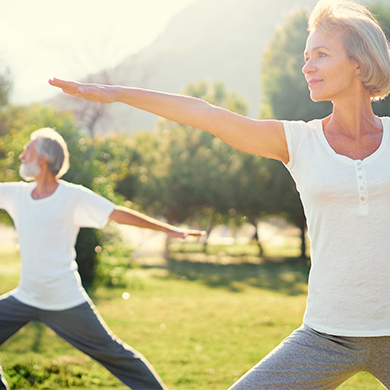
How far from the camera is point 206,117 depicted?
2.17m

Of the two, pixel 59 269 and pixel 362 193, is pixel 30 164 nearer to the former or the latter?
pixel 59 269

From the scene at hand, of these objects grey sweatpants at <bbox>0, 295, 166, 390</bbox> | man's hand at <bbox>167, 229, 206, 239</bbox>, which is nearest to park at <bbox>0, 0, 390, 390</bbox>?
man's hand at <bbox>167, 229, 206, 239</bbox>

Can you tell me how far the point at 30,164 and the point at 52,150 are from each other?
225 mm

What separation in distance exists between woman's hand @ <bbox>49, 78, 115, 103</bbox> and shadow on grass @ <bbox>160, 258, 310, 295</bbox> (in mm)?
11865

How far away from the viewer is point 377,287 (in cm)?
209

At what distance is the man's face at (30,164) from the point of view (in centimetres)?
409

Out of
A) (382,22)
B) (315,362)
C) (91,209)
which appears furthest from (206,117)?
(382,22)

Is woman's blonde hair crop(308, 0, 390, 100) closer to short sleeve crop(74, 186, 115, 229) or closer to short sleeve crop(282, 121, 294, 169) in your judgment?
short sleeve crop(282, 121, 294, 169)

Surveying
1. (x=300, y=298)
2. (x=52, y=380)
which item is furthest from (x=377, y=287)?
(x=300, y=298)

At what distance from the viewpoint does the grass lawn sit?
5.42 m

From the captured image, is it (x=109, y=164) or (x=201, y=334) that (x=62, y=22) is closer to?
(x=109, y=164)

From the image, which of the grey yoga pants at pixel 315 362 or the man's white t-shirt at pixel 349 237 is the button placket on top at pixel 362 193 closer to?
the man's white t-shirt at pixel 349 237

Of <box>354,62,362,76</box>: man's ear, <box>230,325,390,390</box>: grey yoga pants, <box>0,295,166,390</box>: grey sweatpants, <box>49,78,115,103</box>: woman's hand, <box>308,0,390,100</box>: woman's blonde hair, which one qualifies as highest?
<box>308,0,390,100</box>: woman's blonde hair

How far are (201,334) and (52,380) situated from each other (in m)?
2.96
